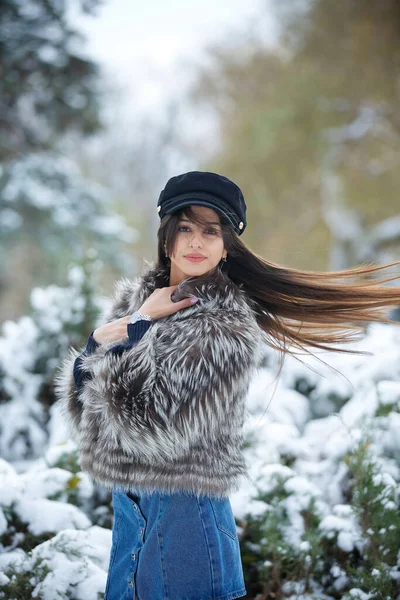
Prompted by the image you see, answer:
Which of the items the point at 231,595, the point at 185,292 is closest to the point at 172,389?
the point at 185,292

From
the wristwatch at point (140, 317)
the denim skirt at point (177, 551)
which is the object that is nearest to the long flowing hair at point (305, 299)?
the wristwatch at point (140, 317)

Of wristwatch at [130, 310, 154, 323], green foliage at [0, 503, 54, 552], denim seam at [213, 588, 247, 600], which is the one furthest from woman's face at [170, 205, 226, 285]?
green foliage at [0, 503, 54, 552]

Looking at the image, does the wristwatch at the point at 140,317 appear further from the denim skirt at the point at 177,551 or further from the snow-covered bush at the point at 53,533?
the snow-covered bush at the point at 53,533

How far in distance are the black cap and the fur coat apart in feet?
1.15

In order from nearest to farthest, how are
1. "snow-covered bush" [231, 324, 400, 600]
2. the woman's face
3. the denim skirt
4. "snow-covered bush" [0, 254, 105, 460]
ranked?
the denim skirt, the woman's face, "snow-covered bush" [231, 324, 400, 600], "snow-covered bush" [0, 254, 105, 460]

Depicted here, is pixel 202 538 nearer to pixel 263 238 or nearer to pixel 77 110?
pixel 77 110

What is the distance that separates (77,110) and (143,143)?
2078 cm

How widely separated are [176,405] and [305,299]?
0.91m

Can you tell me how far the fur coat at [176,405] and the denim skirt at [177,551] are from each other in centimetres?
7

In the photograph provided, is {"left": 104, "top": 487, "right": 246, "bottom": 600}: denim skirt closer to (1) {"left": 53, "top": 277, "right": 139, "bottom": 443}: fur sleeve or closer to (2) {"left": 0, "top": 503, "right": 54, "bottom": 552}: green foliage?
(1) {"left": 53, "top": 277, "right": 139, "bottom": 443}: fur sleeve

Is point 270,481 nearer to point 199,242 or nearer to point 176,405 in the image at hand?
point 176,405

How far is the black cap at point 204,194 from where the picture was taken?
2.00m

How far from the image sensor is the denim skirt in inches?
70.3

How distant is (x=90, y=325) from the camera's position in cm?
457
